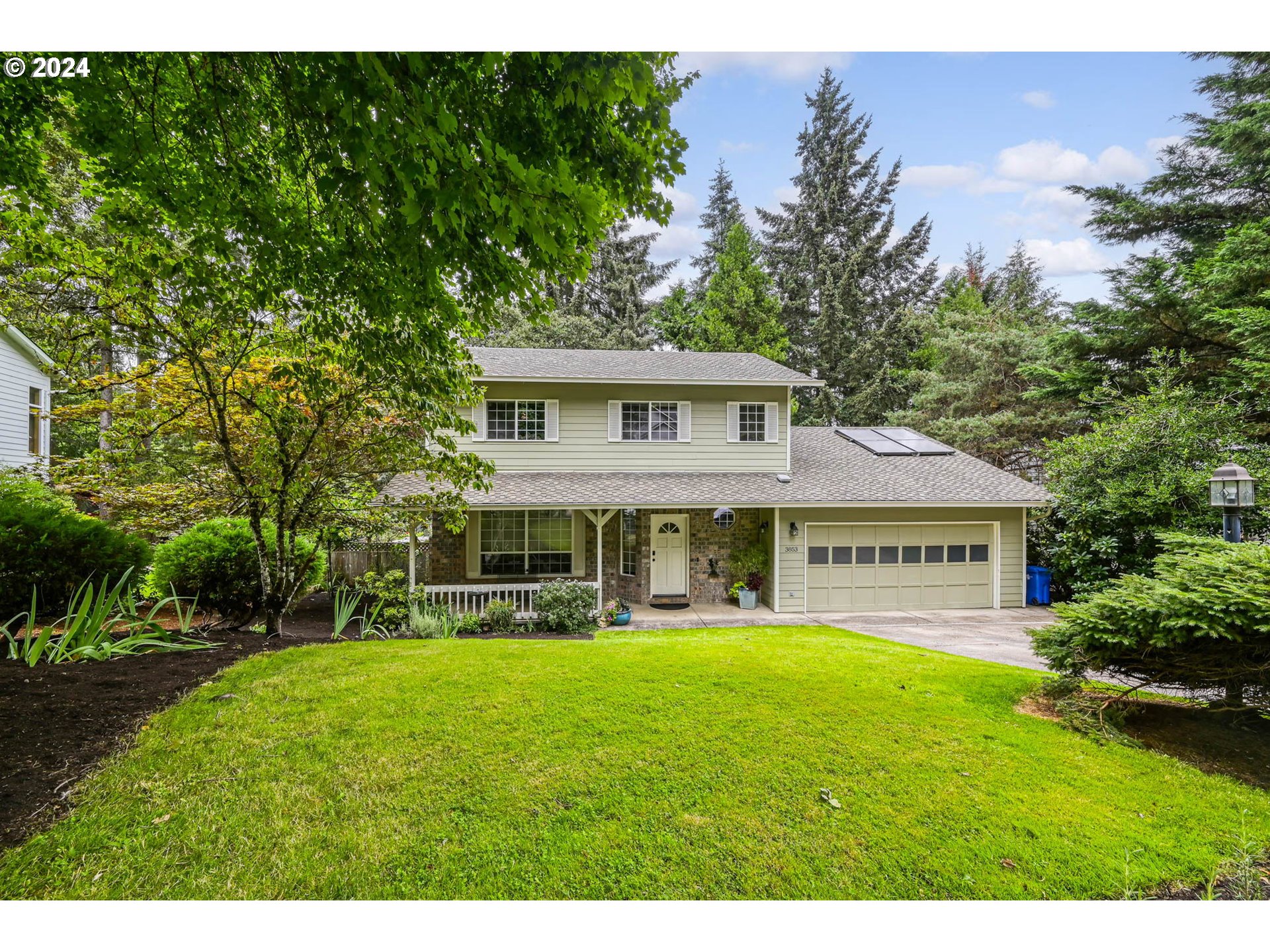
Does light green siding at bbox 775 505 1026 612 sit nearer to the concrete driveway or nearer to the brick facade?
the concrete driveway

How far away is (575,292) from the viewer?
2488cm

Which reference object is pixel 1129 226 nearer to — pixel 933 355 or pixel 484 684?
pixel 933 355

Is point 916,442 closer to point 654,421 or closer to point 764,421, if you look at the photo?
point 764,421

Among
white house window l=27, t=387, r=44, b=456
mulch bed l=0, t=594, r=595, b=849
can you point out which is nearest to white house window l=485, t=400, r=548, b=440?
mulch bed l=0, t=594, r=595, b=849

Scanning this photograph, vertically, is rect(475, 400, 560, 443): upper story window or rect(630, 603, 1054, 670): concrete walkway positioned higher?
rect(475, 400, 560, 443): upper story window

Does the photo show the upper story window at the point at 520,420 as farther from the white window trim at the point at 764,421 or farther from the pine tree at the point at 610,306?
the pine tree at the point at 610,306

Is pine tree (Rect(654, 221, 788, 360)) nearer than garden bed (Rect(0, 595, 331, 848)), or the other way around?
garden bed (Rect(0, 595, 331, 848))

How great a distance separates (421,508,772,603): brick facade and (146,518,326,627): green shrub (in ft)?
12.7

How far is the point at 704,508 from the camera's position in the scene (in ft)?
34.9

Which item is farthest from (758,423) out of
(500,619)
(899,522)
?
(500,619)

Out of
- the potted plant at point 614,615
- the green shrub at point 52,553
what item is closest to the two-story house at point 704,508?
the potted plant at point 614,615

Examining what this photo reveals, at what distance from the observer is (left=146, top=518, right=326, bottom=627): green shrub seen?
7281 millimetres

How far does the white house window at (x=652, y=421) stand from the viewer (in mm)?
11906
